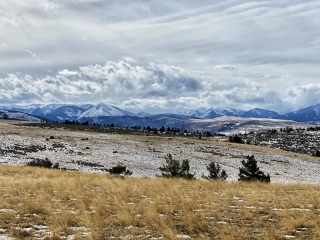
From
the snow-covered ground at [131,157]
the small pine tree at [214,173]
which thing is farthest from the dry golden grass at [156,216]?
the snow-covered ground at [131,157]

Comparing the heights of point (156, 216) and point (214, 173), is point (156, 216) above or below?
above

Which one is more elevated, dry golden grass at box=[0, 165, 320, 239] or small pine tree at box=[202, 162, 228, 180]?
dry golden grass at box=[0, 165, 320, 239]

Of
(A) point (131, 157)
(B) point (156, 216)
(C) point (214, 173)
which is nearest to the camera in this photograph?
(B) point (156, 216)

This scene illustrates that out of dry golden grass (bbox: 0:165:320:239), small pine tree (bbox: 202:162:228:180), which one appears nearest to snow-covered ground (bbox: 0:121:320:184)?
small pine tree (bbox: 202:162:228:180)

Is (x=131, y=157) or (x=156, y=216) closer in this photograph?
(x=156, y=216)

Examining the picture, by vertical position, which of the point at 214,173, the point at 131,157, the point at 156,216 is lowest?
the point at 131,157

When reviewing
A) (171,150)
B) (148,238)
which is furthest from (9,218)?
(171,150)

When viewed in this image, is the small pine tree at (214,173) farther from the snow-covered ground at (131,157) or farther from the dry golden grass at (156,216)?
the dry golden grass at (156,216)

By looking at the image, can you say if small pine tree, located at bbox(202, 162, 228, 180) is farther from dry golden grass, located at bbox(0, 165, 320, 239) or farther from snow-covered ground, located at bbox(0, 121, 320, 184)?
dry golden grass, located at bbox(0, 165, 320, 239)

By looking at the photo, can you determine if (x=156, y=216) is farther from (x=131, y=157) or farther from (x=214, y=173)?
(x=131, y=157)

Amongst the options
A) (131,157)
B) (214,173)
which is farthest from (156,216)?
(131,157)

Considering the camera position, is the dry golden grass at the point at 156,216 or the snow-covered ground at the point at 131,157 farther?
the snow-covered ground at the point at 131,157

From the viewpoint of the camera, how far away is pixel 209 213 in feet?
37.2

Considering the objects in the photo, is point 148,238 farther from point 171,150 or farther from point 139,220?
point 171,150
